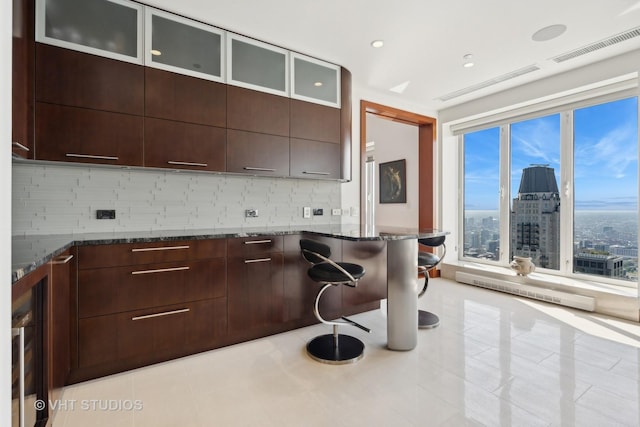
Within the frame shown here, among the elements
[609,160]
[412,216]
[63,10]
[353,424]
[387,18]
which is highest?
[387,18]

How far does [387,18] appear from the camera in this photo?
2646mm

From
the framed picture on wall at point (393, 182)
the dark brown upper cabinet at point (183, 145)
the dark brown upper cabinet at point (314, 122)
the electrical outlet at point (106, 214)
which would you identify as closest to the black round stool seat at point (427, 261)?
the dark brown upper cabinet at point (314, 122)

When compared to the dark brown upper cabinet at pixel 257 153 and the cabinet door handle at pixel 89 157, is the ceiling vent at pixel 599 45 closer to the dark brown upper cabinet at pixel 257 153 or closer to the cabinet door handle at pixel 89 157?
the dark brown upper cabinet at pixel 257 153

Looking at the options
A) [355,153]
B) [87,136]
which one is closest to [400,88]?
[355,153]

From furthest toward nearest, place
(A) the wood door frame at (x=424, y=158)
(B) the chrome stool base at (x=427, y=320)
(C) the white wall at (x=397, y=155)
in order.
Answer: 1. (C) the white wall at (x=397, y=155)
2. (A) the wood door frame at (x=424, y=158)
3. (B) the chrome stool base at (x=427, y=320)

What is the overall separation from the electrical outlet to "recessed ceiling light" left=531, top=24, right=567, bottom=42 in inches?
155

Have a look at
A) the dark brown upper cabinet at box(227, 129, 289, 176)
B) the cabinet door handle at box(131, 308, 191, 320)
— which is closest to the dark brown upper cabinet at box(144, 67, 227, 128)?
the dark brown upper cabinet at box(227, 129, 289, 176)

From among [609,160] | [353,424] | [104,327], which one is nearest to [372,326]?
[353,424]

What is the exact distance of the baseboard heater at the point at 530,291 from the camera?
3424mm

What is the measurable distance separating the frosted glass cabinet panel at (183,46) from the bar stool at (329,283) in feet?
5.56

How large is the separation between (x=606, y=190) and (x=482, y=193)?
4.87 ft

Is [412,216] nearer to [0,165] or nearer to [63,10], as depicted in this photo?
[63,10]

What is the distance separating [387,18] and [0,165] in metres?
2.82

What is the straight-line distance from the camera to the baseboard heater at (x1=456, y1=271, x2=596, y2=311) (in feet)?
11.2
